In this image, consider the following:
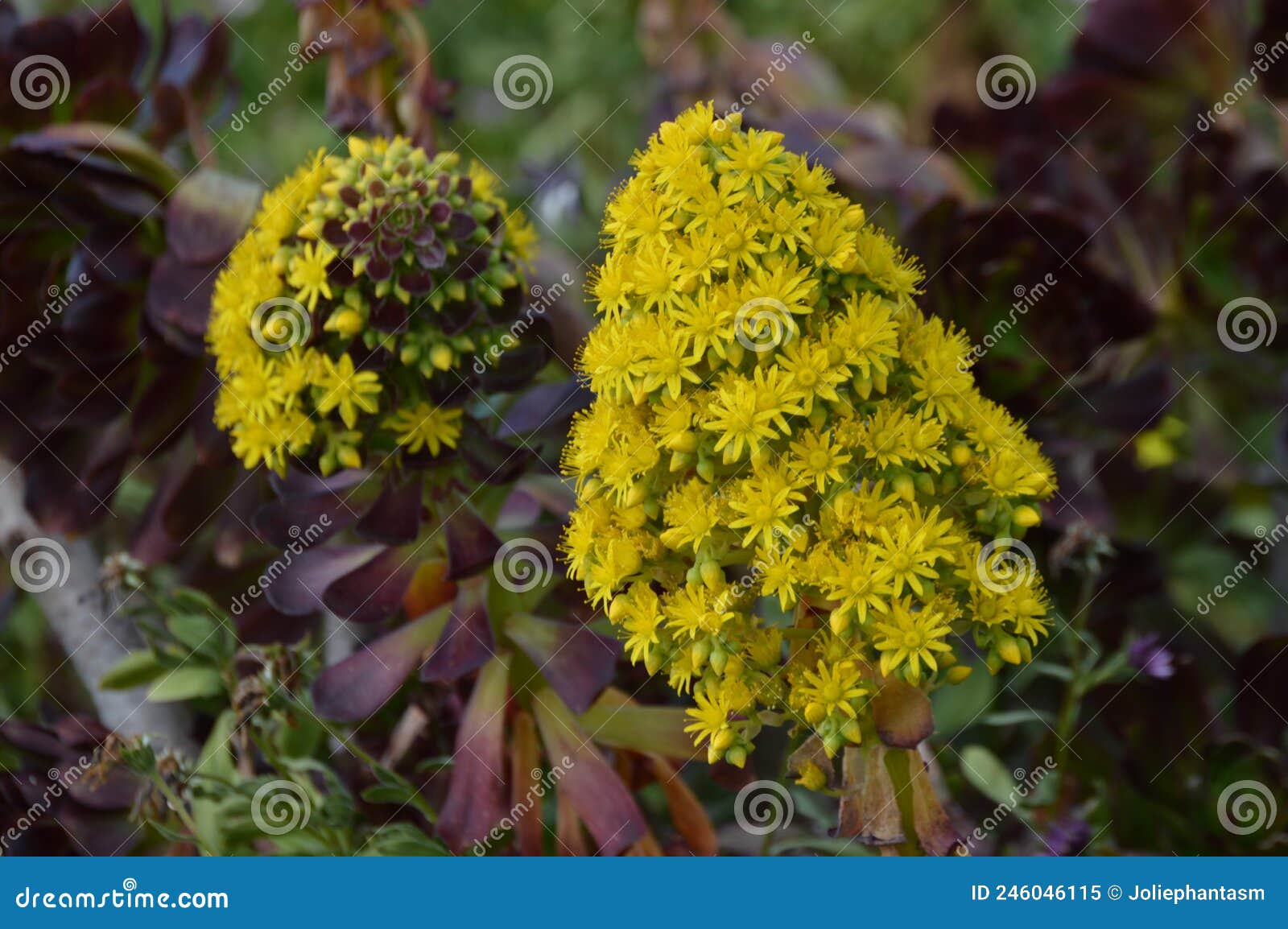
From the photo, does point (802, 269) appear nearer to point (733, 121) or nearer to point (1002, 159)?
point (733, 121)

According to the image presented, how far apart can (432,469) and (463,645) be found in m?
0.14

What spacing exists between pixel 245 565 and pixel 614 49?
1623mm

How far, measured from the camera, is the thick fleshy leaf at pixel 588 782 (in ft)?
3.05
